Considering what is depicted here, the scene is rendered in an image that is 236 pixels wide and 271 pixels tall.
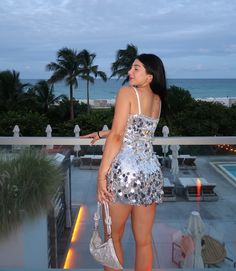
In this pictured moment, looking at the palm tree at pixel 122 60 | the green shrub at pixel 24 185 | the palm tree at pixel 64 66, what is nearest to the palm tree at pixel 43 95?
the palm tree at pixel 64 66

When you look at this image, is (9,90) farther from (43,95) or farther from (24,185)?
(24,185)

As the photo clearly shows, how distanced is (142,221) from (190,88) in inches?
2703

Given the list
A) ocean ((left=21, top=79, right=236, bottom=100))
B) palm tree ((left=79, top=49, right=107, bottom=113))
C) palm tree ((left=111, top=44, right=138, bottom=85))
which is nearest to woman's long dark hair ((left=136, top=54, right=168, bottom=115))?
palm tree ((left=111, top=44, right=138, bottom=85))

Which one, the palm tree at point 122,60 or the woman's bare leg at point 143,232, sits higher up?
the palm tree at point 122,60

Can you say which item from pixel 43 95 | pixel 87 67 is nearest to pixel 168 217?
pixel 43 95

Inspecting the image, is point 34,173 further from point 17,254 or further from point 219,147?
point 219,147

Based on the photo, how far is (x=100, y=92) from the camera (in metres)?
64.9

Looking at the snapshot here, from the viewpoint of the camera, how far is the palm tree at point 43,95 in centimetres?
2906

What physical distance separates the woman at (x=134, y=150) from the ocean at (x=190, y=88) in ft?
175

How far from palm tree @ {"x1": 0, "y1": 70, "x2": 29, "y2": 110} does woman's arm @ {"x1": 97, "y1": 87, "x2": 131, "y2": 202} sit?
87.8ft

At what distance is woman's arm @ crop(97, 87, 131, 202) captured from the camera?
1.83m

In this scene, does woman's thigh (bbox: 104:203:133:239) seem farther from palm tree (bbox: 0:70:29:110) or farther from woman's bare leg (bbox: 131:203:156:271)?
palm tree (bbox: 0:70:29:110)

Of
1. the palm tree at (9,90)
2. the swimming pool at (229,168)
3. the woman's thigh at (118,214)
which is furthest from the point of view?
the palm tree at (9,90)

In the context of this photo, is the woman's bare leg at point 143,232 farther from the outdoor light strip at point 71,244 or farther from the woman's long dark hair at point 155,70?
the outdoor light strip at point 71,244
